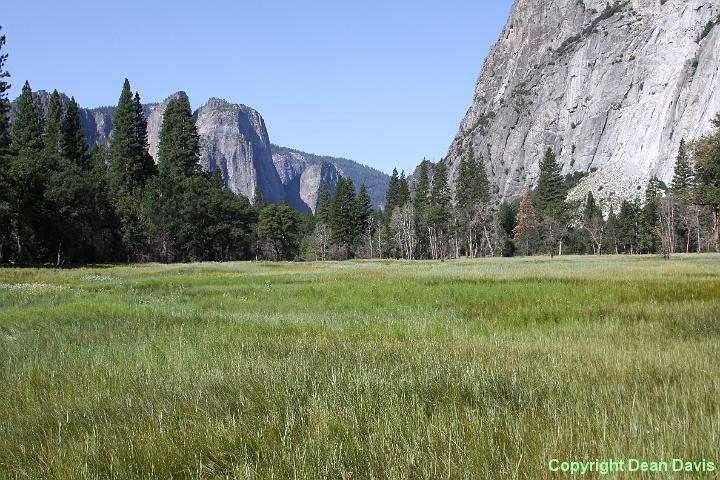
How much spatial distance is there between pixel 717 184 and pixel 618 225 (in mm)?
54333

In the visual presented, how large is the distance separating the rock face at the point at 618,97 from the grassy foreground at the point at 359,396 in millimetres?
125179

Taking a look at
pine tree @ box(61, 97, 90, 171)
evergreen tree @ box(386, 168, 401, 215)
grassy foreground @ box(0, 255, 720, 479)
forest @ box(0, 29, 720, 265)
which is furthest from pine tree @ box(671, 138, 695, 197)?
pine tree @ box(61, 97, 90, 171)

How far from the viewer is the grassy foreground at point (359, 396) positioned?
3223 millimetres

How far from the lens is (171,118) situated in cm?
7406

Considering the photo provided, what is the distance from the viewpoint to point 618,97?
152625 mm

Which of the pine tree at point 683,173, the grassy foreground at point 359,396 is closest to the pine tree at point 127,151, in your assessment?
the grassy foreground at point 359,396

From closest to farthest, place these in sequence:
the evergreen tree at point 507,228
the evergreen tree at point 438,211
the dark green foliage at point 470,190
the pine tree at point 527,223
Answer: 1. the evergreen tree at point 438,211
2. the pine tree at point 527,223
3. the dark green foliage at point 470,190
4. the evergreen tree at point 507,228

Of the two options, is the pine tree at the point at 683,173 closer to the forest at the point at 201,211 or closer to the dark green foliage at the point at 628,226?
the forest at the point at 201,211

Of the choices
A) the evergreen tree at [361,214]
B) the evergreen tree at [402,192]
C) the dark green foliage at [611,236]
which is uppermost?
the evergreen tree at [402,192]

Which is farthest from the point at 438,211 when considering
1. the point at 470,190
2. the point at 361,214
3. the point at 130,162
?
the point at 130,162

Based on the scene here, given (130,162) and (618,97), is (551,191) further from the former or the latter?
(618,97)

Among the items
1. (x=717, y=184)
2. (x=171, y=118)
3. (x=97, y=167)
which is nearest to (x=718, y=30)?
(x=717, y=184)

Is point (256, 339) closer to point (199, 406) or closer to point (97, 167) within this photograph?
point (199, 406)

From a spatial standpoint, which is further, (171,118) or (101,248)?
(171,118)
